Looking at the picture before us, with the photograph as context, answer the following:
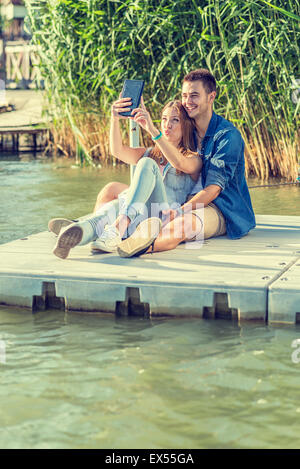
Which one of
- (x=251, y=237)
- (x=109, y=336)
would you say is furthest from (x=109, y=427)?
(x=251, y=237)

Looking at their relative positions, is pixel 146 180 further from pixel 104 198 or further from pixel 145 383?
pixel 145 383

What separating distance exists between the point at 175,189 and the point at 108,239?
60 cm

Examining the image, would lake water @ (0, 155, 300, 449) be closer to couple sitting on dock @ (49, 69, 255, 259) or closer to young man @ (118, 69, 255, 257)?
couple sitting on dock @ (49, 69, 255, 259)

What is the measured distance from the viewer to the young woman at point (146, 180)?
4.63m

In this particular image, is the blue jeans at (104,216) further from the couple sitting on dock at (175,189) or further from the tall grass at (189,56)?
the tall grass at (189,56)

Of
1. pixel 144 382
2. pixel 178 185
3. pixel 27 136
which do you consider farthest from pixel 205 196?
pixel 27 136

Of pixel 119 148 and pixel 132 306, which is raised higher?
pixel 119 148

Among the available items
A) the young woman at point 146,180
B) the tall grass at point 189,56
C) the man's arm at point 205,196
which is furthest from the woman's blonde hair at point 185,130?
the tall grass at point 189,56

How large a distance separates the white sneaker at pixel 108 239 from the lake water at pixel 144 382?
1.77 ft

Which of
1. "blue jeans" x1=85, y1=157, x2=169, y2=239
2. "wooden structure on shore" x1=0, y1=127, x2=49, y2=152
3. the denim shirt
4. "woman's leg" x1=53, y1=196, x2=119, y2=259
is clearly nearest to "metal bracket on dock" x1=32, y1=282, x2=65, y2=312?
"woman's leg" x1=53, y1=196, x2=119, y2=259

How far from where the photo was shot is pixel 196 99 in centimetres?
497

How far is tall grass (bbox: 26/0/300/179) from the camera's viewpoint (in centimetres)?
809

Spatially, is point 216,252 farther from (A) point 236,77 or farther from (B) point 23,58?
(B) point 23,58

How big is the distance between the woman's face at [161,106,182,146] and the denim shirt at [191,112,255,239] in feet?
Answer: 0.61
